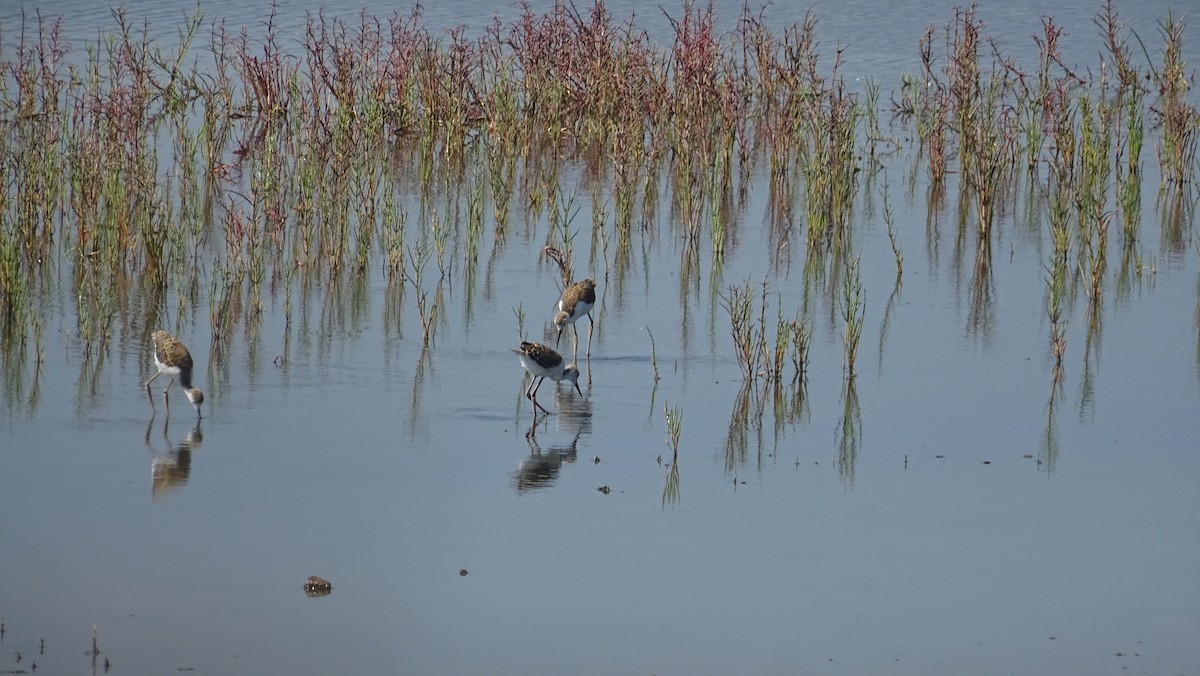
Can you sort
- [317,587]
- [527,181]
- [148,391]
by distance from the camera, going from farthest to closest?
[527,181] → [148,391] → [317,587]

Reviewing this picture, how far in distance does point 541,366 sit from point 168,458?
2.04 meters

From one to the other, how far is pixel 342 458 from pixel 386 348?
2428 millimetres

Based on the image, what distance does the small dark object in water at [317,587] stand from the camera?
6883 millimetres

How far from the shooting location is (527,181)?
1658cm

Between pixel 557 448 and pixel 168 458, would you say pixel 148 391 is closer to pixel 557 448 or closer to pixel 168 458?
pixel 168 458

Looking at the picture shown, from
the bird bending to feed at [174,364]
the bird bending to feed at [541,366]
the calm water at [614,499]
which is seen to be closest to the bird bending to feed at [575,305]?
the calm water at [614,499]

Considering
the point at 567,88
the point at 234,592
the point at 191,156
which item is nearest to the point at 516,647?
the point at 234,592

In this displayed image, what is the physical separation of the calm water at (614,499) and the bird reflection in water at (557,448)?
3 centimetres

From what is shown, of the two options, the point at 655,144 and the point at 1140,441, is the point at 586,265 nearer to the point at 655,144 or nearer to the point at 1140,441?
the point at 655,144

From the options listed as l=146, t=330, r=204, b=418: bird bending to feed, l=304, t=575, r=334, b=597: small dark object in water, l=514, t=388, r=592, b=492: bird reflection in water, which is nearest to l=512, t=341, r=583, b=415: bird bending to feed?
l=514, t=388, r=592, b=492: bird reflection in water

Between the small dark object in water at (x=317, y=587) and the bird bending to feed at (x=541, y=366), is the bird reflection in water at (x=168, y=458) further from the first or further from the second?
the bird bending to feed at (x=541, y=366)

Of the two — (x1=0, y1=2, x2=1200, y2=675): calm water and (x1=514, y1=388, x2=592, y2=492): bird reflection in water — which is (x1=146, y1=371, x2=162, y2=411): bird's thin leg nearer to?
(x1=0, y1=2, x2=1200, y2=675): calm water

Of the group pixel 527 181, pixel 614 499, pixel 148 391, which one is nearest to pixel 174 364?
pixel 148 391

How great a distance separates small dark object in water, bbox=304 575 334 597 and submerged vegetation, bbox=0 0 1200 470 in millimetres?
3317
